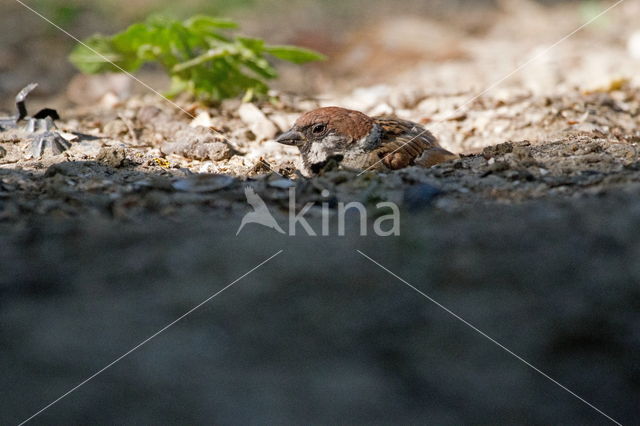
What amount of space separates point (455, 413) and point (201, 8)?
209 inches

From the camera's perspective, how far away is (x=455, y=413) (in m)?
1.90

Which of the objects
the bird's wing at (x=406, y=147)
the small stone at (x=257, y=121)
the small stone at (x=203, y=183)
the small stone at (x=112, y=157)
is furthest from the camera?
the small stone at (x=257, y=121)

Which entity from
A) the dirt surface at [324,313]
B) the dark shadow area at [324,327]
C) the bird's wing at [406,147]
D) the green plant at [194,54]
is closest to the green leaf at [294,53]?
the green plant at [194,54]

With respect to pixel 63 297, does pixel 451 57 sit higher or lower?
higher

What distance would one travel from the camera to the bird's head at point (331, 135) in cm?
334

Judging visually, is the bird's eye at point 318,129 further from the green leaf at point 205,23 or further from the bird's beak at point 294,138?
the green leaf at point 205,23

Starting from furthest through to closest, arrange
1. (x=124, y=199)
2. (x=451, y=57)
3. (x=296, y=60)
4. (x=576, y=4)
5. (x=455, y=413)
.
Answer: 1. (x=576, y=4)
2. (x=451, y=57)
3. (x=296, y=60)
4. (x=124, y=199)
5. (x=455, y=413)

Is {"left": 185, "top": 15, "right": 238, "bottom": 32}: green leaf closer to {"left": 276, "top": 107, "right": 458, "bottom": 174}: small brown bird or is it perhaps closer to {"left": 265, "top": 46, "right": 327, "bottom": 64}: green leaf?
{"left": 265, "top": 46, "right": 327, "bottom": 64}: green leaf

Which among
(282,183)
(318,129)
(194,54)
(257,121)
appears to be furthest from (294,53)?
(282,183)

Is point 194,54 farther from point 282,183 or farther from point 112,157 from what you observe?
point 282,183

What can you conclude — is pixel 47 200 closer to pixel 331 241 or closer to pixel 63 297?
pixel 63 297

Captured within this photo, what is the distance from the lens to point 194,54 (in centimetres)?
426

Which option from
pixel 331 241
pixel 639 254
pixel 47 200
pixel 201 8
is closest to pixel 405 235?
pixel 331 241

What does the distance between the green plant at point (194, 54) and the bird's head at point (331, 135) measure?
857 mm
